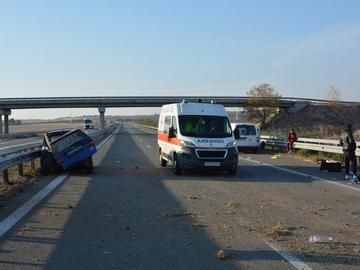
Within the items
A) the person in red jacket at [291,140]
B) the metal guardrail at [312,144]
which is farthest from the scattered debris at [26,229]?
the person in red jacket at [291,140]

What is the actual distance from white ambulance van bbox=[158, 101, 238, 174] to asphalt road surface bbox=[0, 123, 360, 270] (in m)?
1.86

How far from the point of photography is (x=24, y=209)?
33.1 feet

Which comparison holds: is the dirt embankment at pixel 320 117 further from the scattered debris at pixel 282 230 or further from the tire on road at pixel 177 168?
the scattered debris at pixel 282 230

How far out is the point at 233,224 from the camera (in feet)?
28.1

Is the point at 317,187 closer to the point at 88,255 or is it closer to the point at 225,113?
the point at 225,113

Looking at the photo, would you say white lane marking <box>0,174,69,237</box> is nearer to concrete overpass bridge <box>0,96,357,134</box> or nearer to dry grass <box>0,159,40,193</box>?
dry grass <box>0,159,40,193</box>

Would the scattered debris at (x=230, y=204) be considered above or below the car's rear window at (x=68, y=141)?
below

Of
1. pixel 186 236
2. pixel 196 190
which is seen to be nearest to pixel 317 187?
pixel 196 190

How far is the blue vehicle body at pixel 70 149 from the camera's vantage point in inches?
655

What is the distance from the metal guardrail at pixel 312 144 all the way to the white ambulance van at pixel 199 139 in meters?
6.34

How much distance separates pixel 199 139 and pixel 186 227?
8363 millimetres

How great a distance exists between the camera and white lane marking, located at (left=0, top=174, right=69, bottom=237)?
27.6 ft

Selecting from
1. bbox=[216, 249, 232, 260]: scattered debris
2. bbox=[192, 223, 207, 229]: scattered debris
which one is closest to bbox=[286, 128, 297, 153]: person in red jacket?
bbox=[192, 223, 207, 229]: scattered debris

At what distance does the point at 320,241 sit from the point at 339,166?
37.5 ft
